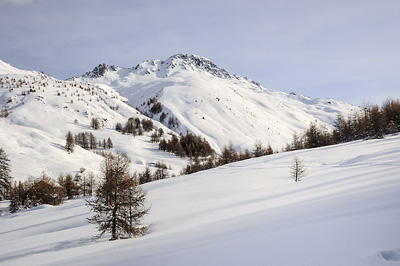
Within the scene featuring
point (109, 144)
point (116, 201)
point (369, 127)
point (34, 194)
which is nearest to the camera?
point (116, 201)

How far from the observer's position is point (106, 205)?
49.4ft

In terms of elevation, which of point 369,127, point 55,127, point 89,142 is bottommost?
point 369,127

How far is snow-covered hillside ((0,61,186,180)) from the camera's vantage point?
2559 inches

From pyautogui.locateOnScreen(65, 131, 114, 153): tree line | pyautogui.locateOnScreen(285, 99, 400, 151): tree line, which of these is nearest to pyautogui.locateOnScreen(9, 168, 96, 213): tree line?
pyautogui.locateOnScreen(65, 131, 114, 153): tree line

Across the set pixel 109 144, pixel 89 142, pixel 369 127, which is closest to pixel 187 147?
pixel 109 144

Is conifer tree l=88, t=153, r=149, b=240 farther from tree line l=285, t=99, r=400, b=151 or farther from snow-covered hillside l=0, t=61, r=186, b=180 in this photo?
tree line l=285, t=99, r=400, b=151

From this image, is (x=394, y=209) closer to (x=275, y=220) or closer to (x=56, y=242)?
(x=275, y=220)

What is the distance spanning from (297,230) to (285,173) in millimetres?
30520

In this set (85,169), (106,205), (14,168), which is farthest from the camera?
(85,169)

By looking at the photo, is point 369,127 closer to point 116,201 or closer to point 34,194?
point 116,201

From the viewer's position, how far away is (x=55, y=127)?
99375 millimetres

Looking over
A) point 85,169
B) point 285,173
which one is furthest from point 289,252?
point 85,169

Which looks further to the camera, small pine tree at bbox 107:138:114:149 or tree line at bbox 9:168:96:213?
small pine tree at bbox 107:138:114:149

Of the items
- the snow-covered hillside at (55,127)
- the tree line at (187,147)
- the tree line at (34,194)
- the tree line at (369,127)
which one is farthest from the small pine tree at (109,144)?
the tree line at (369,127)
